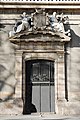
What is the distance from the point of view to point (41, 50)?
14.2 metres

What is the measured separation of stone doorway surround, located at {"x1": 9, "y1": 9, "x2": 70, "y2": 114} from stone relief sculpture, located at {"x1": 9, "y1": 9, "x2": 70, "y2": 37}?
0.39ft

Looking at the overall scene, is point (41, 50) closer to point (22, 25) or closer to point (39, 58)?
point (39, 58)

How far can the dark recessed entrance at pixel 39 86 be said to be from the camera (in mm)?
14344

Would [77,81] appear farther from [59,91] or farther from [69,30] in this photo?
[69,30]

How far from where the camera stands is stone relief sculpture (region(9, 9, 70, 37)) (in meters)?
14.1

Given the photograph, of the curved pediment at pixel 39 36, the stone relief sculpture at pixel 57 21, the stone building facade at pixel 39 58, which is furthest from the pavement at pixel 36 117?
the stone relief sculpture at pixel 57 21

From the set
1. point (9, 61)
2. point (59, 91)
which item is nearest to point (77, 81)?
point (59, 91)

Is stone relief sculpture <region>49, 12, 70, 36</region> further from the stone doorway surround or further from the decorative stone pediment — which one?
the stone doorway surround

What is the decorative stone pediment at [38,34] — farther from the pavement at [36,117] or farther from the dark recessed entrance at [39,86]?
the pavement at [36,117]

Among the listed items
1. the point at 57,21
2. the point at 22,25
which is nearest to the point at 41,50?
the point at 22,25

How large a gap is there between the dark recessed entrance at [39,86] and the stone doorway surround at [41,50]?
0.32m

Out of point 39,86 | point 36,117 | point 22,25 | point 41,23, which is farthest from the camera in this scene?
point 39,86

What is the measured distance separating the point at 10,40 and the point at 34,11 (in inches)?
73.3

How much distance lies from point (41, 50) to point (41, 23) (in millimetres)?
1314
